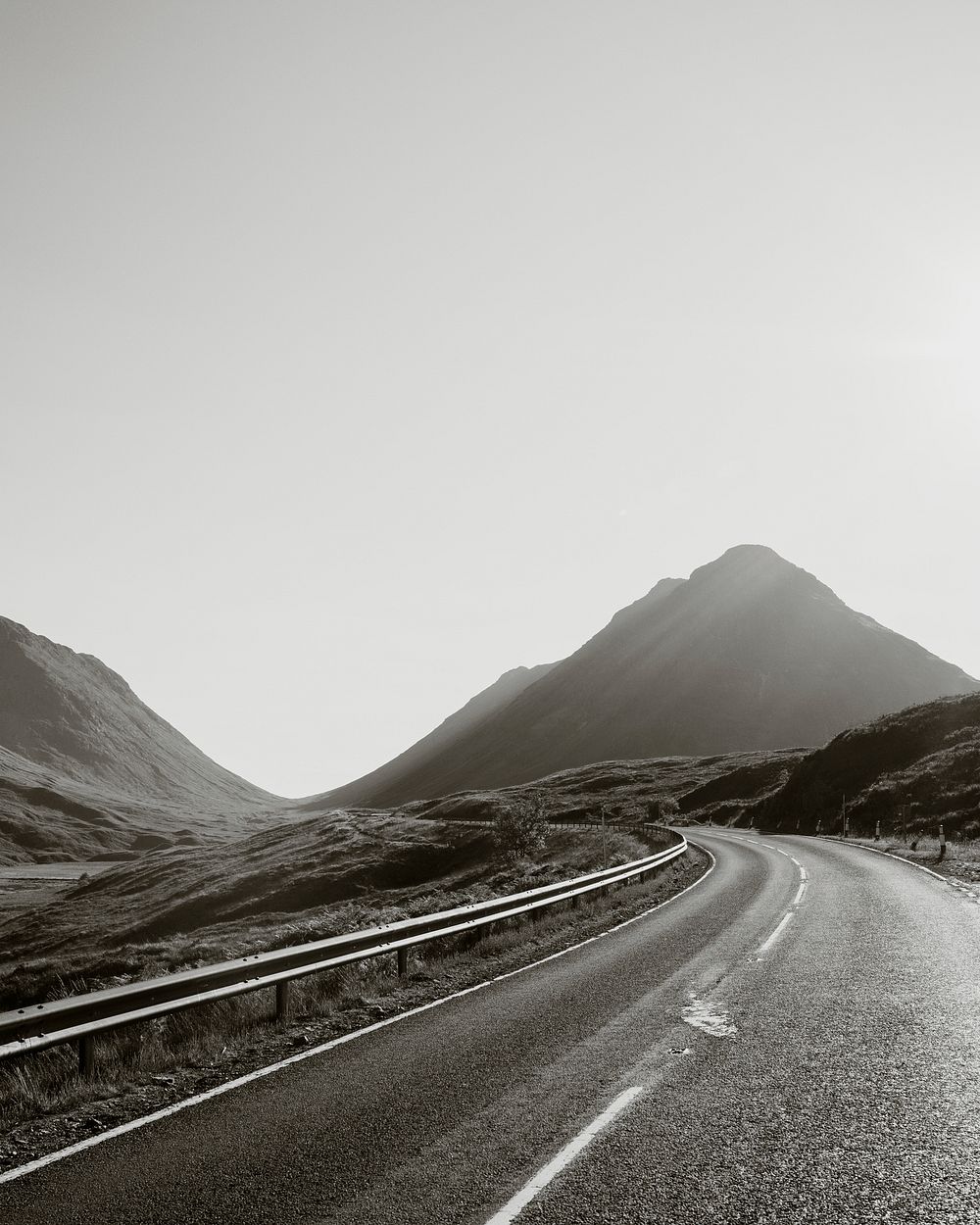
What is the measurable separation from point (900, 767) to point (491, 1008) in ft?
228

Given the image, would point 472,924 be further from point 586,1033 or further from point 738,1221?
point 738,1221

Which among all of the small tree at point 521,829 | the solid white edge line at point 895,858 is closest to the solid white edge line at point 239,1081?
the solid white edge line at point 895,858

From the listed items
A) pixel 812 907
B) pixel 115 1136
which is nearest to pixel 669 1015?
pixel 115 1136

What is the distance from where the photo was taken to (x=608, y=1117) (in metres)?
6.30

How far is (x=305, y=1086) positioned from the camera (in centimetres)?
741

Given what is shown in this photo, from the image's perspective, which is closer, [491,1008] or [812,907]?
[491,1008]

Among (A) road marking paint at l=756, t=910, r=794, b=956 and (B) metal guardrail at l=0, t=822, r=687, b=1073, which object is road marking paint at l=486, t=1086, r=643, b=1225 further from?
(A) road marking paint at l=756, t=910, r=794, b=956

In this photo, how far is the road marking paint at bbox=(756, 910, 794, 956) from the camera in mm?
13396

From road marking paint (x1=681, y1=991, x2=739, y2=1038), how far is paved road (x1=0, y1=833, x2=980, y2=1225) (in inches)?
1.6

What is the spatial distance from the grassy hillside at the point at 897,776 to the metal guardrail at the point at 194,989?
37.4 metres

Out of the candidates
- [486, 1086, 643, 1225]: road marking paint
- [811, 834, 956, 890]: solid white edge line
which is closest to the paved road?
[486, 1086, 643, 1225]: road marking paint

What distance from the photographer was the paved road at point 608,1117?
5.05m

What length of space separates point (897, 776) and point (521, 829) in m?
28.9

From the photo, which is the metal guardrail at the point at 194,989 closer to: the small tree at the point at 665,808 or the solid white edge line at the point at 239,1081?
the solid white edge line at the point at 239,1081
